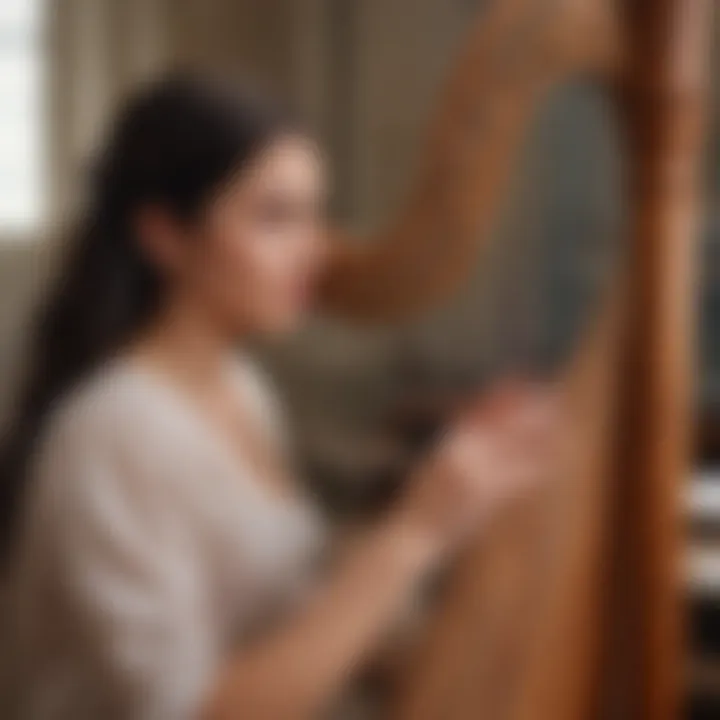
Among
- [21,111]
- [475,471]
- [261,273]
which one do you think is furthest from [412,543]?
[21,111]

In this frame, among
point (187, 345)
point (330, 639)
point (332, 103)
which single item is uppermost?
point (332, 103)

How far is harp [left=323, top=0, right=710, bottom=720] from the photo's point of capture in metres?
0.58

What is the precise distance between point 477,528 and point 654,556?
0.09m

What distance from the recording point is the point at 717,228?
64 centimetres

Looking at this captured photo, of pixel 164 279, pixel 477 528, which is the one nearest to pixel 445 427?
pixel 477 528

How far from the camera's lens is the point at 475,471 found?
0.61m

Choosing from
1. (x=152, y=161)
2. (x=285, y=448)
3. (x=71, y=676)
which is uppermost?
(x=152, y=161)

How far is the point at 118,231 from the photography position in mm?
579

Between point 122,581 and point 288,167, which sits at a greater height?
point 288,167

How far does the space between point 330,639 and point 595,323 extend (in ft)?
0.66

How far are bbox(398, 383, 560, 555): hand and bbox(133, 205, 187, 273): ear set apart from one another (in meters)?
0.16

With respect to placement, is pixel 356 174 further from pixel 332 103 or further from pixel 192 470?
pixel 192 470

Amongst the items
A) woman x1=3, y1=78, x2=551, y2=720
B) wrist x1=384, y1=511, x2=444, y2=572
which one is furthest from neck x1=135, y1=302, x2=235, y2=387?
wrist x1=384, y1=511, x2=444, y2=572

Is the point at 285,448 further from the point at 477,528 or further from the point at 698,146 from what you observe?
the point at 698,146
